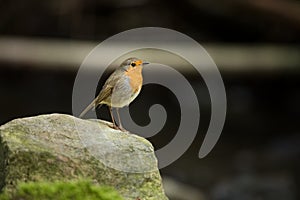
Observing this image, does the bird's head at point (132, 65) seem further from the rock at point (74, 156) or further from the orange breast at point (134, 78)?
the rock at point (74, 156)

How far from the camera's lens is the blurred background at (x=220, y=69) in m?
8.82

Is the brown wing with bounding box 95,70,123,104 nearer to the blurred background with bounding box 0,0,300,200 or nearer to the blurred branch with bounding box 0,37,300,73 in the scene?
the blurred background with bounding box 0,0,300,200

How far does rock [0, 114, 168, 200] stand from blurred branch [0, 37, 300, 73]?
19.6 feet

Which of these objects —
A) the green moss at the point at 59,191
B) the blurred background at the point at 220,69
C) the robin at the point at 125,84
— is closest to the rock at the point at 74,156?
the green moss at the point at 59,191

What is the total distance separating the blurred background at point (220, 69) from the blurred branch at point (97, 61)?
1 cm

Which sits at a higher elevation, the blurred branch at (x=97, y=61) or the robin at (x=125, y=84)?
the robin at (x=125, y=84)

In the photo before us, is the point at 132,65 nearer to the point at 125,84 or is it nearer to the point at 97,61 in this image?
the point at 125,84

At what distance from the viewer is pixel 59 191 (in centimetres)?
308

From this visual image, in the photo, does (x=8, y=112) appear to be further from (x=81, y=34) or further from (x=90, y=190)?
(x=90, y=190)

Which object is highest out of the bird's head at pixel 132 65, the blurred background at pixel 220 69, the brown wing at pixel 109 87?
the bird's head at pixel 132 65

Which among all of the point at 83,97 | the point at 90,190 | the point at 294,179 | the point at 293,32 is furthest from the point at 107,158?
the point at 293,32

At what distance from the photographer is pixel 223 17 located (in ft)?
36.9

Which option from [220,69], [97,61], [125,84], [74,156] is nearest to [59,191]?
[74,156]

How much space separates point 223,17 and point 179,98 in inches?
54.4
